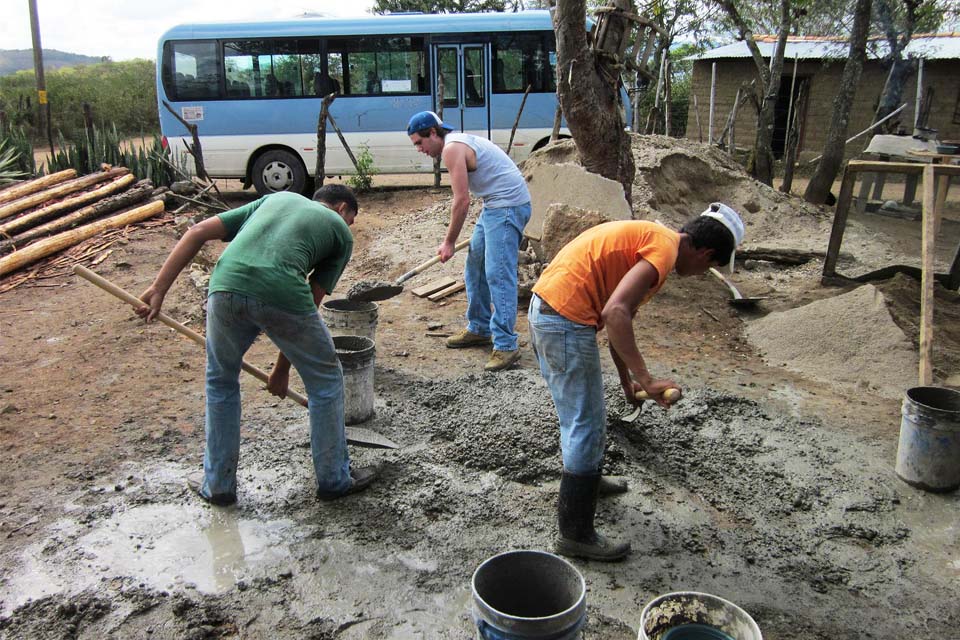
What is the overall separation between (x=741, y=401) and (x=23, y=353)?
17.8 ft

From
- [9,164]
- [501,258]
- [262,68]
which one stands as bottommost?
[501,258]

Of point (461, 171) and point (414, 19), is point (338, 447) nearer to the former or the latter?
point (461, 171)

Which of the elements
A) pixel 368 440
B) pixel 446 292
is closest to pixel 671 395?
pixel 368 440

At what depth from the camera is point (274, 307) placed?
2.96 m

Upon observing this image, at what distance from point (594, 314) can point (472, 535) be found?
117 centimetres

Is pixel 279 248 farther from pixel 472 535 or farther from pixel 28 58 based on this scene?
pixel 28 58

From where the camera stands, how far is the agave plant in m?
9.94

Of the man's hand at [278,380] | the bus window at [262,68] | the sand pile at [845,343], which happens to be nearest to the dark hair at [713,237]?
the man's hand at [278,380]

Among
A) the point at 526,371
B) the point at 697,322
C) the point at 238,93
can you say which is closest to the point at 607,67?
the point at 697,322

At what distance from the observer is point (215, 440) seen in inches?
127

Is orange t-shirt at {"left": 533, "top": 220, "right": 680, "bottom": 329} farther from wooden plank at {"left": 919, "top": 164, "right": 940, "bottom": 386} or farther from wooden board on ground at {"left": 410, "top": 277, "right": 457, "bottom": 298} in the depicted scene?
wooden board on ground at {"left": 410, "top": 277, "right": 457, "bottom": 298}

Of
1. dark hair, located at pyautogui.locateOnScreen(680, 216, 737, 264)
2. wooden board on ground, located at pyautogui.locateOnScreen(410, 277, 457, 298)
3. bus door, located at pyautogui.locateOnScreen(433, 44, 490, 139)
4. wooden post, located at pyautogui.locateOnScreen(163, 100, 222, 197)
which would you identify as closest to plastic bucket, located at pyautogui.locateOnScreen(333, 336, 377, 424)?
dark hair, located at pyautogui.locateOnScreen(680, 216, 737, 264)

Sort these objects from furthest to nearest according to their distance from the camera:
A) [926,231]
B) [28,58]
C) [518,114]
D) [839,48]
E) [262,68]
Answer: [28,58] < [839,48] < [262,68] < [518,114] < [926,231]

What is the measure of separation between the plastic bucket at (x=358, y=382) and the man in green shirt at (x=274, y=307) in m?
0.58
